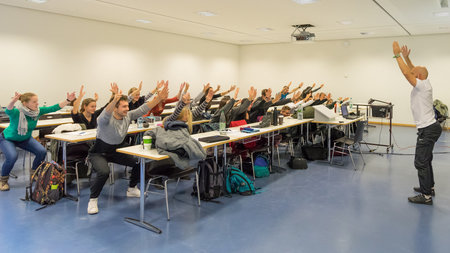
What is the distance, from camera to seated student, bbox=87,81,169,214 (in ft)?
12.0

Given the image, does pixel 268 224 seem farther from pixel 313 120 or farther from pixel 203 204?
pixel 313 120

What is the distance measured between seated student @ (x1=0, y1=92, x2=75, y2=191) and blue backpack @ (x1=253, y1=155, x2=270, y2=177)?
9.27 ft

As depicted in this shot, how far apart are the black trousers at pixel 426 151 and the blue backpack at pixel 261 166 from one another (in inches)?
81.1

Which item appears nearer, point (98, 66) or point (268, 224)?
point (268, 224)

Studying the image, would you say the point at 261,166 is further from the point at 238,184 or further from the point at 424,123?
the point at 424,123

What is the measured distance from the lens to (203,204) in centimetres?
398

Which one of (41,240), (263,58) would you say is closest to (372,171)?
(41,240)

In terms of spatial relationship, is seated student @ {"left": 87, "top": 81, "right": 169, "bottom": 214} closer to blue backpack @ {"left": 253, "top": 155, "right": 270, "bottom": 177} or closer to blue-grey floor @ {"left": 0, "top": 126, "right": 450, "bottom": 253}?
blue-grey floor @ {"left": 0, "top": 126, "right": 450, "bottom": 253}

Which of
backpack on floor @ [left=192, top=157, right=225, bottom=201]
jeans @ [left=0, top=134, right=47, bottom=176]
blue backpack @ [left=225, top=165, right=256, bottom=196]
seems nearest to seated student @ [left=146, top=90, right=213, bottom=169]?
backpack on floor @ [left=192, top=157, right=225, bottom=201]

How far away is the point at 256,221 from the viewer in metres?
3.51

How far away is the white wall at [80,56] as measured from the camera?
23.4 feet

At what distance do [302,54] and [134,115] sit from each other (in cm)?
1009

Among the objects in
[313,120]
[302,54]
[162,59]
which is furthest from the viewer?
[302,54]

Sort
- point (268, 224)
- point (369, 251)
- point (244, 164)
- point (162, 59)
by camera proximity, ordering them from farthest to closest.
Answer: point (162, 59)
point (244, 164)
point (268, 224)
point (369, 251)
